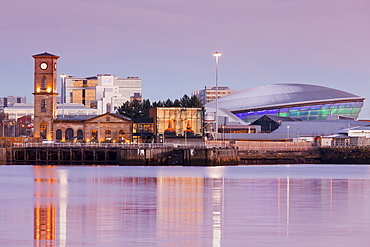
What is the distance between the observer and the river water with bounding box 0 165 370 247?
1183 inches

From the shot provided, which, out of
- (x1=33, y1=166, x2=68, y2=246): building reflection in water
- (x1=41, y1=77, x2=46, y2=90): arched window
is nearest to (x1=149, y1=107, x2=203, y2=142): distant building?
(x1=41, y1=77, x2=46, y2=90): arched window

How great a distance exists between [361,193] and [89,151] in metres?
52.8

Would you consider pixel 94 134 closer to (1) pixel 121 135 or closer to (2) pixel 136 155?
(1) pixel 121 135

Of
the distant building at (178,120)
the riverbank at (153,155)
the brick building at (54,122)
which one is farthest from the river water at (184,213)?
the distant building at (178,120)

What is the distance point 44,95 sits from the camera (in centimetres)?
12175

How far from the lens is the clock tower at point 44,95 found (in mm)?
121375

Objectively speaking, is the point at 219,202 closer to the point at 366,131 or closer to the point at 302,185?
the point at 302,185

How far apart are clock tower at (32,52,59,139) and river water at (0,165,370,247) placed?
5721 cm

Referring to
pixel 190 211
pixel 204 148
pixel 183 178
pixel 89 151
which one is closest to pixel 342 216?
pixel 190 211

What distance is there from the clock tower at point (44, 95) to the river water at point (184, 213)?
5721 centimetres

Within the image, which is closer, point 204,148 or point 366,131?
point 204,148

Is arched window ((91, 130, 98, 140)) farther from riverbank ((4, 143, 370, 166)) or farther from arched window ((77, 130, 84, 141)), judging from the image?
riverbank ((4, 143, 370, 166))

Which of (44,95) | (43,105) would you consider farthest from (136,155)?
(43,105)

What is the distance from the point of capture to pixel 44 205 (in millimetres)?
44406
